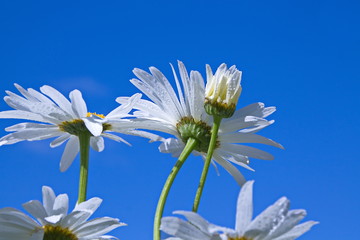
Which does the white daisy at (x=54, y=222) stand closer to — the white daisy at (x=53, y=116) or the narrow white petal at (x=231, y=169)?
the white daisy at (x=53, y=116)

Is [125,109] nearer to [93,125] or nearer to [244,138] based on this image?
[93,125]

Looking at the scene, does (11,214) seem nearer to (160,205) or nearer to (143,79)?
(160,205)

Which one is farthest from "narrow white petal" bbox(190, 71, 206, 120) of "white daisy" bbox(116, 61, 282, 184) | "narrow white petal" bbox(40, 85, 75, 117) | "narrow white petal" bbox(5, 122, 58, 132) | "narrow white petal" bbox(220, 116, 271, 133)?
"narrow white petal" bbox(5, 122, 58, 132)

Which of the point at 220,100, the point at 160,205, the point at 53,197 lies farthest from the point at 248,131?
the point at 53,197

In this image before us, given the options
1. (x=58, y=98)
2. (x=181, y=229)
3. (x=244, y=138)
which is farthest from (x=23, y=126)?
(x=181, y=229)

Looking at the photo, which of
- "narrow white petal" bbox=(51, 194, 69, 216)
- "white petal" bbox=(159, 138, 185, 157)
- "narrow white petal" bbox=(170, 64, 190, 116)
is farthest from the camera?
"narrow white petal" bbox=(170, 64, 190, 116)

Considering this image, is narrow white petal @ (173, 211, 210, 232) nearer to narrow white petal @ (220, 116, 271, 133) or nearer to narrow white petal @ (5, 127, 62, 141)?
narrow white petal @ (220, 116, 271, 133)
